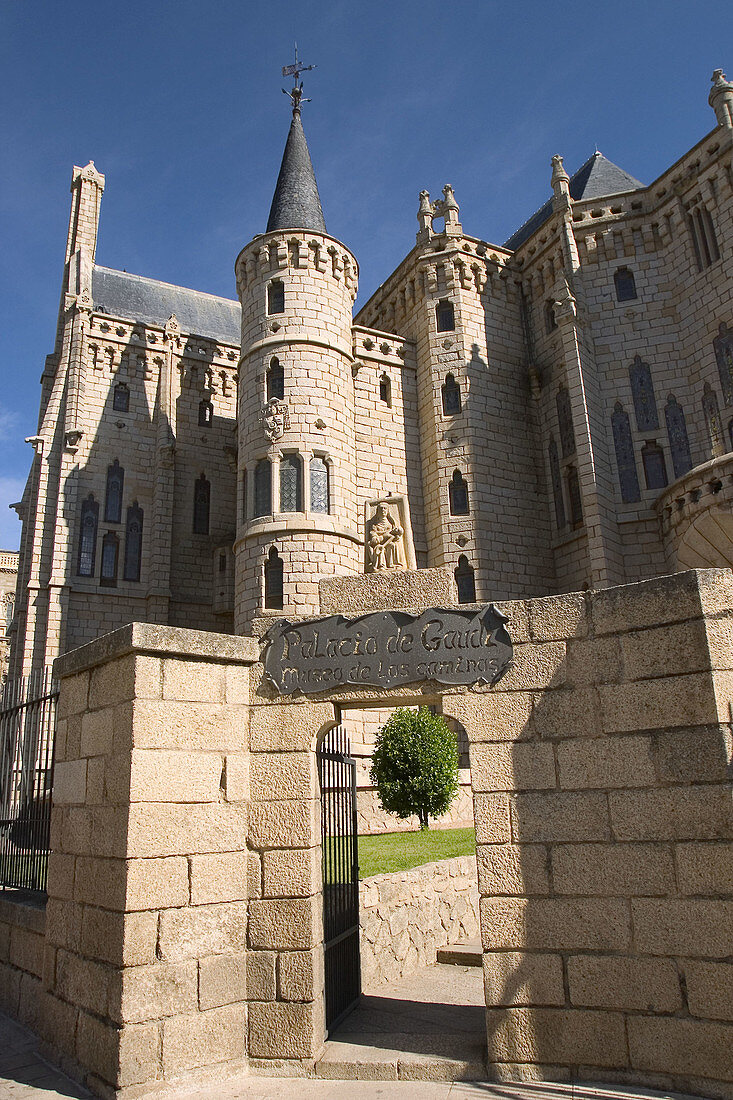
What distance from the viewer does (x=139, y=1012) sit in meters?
5.09

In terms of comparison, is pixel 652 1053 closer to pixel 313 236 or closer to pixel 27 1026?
pixel 27 1026

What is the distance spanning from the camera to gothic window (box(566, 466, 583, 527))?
22.9m

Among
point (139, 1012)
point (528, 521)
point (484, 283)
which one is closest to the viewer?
point (139, 1012)

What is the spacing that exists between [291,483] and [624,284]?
12.2 meters

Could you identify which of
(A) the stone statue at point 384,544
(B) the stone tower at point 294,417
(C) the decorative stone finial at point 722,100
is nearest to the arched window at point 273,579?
(B) the stone tower at point 294,417

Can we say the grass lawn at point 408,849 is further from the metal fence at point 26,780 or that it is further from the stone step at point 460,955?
the metal fence at point 26,780

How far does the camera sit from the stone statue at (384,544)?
7.65 metres

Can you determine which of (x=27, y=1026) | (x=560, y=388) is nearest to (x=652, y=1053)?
(x=27, y=1026)

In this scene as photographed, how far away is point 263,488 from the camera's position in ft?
69.0

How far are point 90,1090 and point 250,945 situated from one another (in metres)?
1.35

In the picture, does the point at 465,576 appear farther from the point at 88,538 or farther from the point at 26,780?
the point at 26,780

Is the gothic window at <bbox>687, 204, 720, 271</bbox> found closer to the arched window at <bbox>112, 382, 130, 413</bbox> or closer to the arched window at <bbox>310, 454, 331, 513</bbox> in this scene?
the arched window at <bbox>310, 454, 331, 513</bbox>

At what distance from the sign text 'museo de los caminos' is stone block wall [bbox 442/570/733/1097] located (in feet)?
0.71

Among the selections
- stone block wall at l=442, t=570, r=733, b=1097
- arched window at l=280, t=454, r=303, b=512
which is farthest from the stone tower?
stone block wall at l=442, t=570, r=733, b=1097
